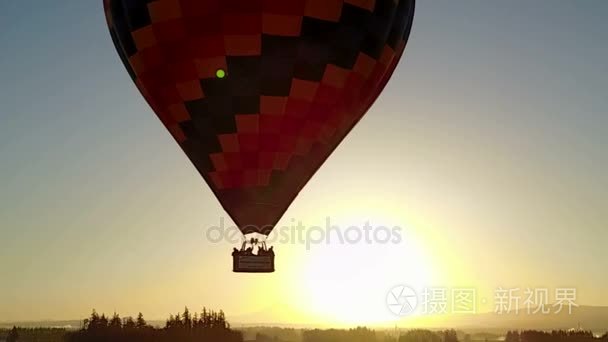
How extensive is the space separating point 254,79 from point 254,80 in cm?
3

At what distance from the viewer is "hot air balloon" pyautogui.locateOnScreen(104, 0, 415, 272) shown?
72.5ft

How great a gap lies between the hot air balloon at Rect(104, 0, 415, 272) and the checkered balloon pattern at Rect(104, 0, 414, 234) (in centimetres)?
3

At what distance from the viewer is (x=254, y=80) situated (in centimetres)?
2245

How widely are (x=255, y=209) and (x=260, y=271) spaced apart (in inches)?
70.9

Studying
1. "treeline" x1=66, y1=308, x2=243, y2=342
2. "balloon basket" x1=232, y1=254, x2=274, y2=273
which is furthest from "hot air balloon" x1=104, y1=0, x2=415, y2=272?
"treeline" x1=66, y1=308, x2=243, y2=342

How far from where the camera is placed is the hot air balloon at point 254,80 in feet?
72.5

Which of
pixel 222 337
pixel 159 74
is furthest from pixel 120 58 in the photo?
pixel 222 337

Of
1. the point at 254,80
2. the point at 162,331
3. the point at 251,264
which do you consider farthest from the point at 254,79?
the point at 162,331

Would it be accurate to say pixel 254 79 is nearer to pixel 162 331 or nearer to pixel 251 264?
pixel 251 264

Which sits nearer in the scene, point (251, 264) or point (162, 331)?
point (251, 264)

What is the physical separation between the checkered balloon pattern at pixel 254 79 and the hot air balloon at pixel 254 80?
3 centimetres

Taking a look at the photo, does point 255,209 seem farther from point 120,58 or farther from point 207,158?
point 120,58

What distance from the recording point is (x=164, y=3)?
2259 centimetres

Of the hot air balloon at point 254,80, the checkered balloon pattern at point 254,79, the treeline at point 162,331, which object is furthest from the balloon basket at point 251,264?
the treeline at point 162,331
